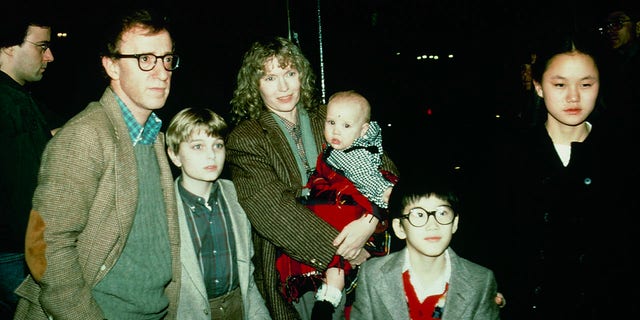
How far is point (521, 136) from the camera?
235 centimetres

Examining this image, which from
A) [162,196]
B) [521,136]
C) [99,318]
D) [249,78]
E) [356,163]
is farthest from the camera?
[249,78]

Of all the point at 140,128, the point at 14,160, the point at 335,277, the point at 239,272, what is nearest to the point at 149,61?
the point at 140,128

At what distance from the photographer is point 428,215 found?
2.28 metres

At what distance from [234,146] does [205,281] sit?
0.86 meters

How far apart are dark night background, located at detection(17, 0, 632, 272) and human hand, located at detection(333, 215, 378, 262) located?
0.71m

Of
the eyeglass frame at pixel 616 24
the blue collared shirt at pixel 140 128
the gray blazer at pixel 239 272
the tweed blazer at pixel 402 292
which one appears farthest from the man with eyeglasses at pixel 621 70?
the blue collared shirt at pixel 140 128

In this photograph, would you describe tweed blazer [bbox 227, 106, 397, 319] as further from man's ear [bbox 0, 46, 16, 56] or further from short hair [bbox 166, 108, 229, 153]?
man's ear [bbox 0, 46, 16, 56]

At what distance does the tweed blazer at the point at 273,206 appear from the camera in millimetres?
2334

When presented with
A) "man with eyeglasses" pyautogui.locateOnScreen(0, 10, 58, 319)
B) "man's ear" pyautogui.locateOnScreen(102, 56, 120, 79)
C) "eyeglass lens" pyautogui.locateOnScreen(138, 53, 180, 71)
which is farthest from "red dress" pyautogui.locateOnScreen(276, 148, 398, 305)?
"man with eyeglasses" pyautogui.locateOnScreen(0, 10, 58, 319)

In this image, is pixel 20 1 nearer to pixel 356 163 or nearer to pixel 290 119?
pixel 290 119

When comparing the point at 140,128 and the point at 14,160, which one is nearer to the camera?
the point at 140,128

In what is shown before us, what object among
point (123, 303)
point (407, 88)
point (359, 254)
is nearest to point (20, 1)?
point (123, 303)

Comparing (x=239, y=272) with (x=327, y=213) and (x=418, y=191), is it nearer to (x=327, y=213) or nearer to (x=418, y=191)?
(x=327, y=213)

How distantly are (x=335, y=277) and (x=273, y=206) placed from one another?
0.61 meters
